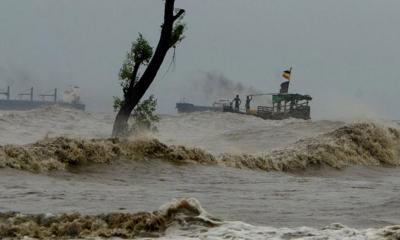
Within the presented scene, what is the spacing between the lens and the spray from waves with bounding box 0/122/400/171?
12.6m

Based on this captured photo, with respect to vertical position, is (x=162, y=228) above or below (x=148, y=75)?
below

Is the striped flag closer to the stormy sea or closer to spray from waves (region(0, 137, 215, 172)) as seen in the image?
the stormy sea

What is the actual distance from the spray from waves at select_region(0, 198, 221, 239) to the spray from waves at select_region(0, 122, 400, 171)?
494cm

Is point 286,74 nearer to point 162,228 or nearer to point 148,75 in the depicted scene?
point 148,75

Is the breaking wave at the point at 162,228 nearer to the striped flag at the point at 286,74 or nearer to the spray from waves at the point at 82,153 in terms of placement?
the spray from waves at the point at 82,153

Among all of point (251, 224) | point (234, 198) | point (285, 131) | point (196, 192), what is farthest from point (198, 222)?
point (285, 131)

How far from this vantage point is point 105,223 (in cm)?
718

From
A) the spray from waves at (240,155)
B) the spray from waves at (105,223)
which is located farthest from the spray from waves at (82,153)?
the spray from waves at (105,223)

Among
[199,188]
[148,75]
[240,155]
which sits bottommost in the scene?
[199,188]

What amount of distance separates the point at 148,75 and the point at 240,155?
132 inches

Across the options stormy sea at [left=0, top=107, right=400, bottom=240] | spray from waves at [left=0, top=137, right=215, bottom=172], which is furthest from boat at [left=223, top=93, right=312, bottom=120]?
spray from waves at [left=0, top=137, right=215, bottom=172]

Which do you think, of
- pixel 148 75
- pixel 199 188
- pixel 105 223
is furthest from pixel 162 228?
pixel 148 75

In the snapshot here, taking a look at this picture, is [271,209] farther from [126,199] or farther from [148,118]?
[148,118]

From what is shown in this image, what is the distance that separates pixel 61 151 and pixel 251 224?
634 centimetres
